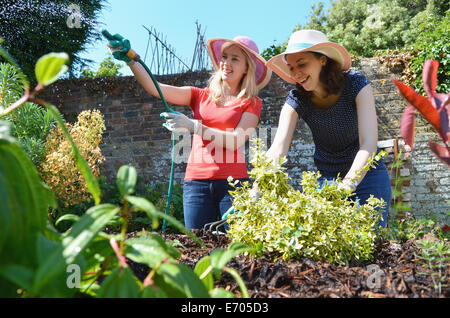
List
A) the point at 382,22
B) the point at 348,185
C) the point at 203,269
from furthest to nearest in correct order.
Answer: the point at 382,22 → the point at 348,185 → the point at 203,269

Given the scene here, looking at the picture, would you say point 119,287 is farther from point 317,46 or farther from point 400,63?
point 400,63

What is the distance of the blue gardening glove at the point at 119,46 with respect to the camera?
1.74 metres

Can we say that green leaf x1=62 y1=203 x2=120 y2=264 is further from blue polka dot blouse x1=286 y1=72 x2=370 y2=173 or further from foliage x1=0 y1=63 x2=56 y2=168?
foliage x1=0 y1=63 x2=56 y2=168

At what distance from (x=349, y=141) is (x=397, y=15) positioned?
674 inches

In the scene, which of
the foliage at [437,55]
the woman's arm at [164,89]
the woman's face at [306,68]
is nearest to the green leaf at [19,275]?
the woman's face at [306,68]

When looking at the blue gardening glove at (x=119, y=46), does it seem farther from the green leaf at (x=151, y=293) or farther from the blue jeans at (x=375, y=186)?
the green leaf at (x=151, y=293)

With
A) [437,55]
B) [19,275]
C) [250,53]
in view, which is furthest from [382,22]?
[19,275]

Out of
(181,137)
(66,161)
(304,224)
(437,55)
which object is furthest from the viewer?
(181,137)

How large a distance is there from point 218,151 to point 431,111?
1739mm

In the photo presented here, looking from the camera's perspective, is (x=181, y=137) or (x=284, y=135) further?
(x=181, y=137)

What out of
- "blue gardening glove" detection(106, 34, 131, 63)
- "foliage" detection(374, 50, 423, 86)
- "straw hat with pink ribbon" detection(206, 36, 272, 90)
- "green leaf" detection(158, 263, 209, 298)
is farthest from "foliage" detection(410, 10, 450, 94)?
"green leaf" detection(158, 263, 209, 298)

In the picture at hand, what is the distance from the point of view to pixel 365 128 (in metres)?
1.77

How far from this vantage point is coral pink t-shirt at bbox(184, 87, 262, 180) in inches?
90.3
